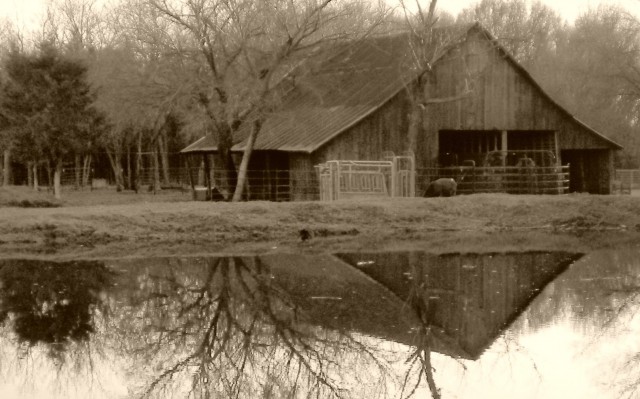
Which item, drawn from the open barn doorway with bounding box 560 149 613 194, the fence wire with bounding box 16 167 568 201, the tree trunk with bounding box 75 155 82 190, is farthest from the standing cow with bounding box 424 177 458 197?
the tree trunk with bounding box 75 155 82 190

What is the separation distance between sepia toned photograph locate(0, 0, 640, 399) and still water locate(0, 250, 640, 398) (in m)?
0.05

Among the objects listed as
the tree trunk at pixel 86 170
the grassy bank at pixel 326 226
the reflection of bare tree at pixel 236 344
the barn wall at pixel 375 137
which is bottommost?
the reflection of bare tree at pixel 236 344

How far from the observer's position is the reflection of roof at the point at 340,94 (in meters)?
35.2

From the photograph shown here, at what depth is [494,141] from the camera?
39.8 meters

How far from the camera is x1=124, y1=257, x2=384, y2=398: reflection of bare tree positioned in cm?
1076

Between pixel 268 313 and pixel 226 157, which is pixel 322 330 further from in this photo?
pixel 226 157

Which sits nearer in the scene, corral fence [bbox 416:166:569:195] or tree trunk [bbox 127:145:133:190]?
corral fence [bbox 416:166:569:195]

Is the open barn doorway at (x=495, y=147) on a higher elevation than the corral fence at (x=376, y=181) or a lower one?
higher

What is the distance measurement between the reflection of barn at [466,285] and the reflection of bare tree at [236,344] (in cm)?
138

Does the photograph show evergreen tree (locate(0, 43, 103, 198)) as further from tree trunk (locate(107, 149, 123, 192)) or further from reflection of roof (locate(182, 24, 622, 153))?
tree trunk (locate(107, 149, 123, 192))

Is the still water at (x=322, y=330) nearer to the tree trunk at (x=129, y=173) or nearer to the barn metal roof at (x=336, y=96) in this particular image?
the barn metal roof at (x=336, y=96)

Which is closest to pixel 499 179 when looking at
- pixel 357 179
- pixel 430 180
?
pixel 430 180

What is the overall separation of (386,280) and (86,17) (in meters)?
55.8

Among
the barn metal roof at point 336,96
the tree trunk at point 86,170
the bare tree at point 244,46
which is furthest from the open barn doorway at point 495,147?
the tree trunk at point 86,170
